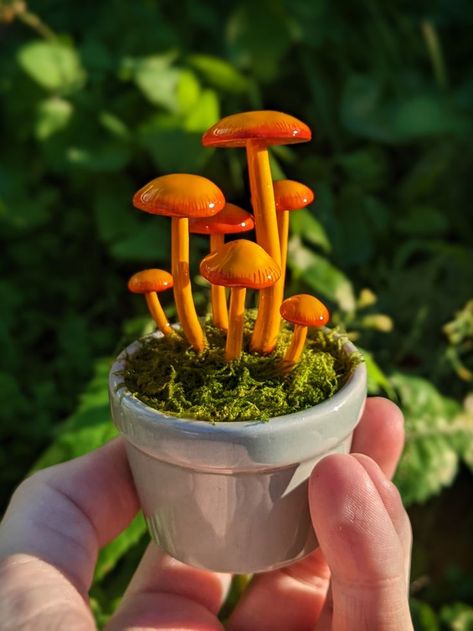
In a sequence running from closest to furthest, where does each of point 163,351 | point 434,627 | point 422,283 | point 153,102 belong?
point 163,351 < point 434,627 < point 422,283 < point 153,102

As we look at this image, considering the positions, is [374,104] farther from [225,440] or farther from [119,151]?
[225,440]

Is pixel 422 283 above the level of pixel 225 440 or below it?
below

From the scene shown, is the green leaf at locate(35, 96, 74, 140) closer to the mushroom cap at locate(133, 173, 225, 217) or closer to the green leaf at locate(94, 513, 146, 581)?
the green leaf at locate(94, 513, 146, 581)

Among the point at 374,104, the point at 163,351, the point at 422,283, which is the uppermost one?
the point at 163,351

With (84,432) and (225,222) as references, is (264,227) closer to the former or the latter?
(225,222)

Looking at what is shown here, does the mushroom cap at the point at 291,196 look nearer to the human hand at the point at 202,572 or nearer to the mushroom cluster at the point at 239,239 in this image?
the mushroom cluster at the point at 239,239

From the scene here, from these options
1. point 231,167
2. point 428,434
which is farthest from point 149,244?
point 428,434

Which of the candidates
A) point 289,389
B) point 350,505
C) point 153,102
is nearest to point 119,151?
point 153,102
